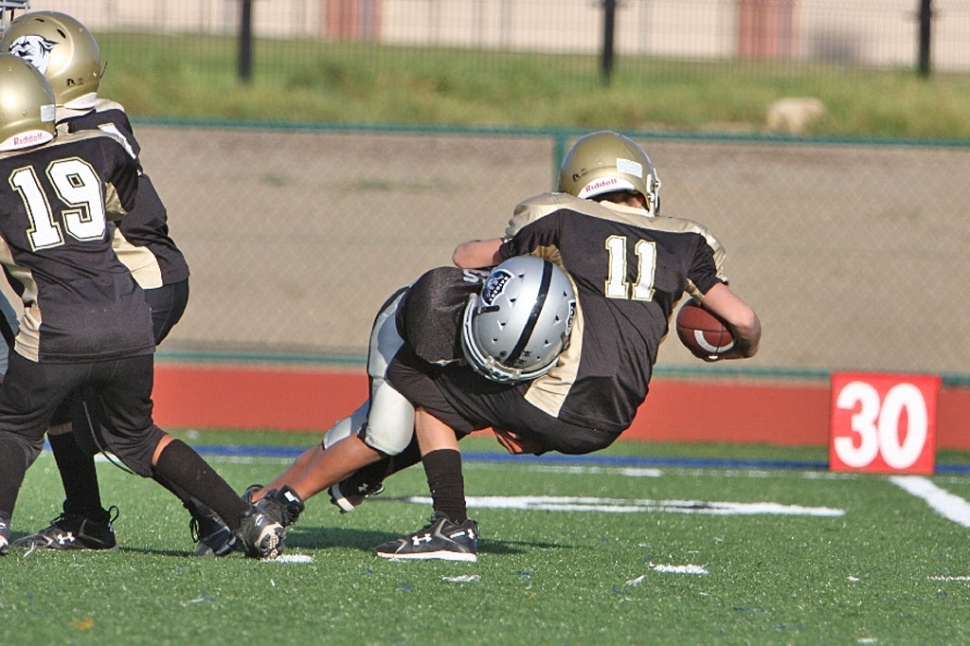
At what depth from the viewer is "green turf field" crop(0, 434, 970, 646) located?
344cm

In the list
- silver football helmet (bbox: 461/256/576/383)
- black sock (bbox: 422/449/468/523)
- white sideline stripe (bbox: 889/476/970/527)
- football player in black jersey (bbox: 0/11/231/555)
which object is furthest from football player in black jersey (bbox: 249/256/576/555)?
white sideline stripe (bbox: 889/476/970/527)

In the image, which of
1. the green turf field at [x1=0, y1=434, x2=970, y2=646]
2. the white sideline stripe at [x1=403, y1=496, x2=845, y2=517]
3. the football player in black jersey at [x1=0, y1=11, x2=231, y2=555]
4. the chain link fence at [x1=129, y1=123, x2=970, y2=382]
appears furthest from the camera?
the chain link fence at [x1=129, y1=123, x2=970, y2=382]

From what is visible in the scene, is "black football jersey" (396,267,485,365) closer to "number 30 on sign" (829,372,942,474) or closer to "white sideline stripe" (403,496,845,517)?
"white sideline stripe" (403,496,845,517)

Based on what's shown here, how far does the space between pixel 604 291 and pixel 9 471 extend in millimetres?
1796

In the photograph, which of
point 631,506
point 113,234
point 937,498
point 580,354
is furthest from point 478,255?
point 937,498

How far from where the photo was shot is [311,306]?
43.3 ft

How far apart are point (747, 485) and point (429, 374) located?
333 centimetres

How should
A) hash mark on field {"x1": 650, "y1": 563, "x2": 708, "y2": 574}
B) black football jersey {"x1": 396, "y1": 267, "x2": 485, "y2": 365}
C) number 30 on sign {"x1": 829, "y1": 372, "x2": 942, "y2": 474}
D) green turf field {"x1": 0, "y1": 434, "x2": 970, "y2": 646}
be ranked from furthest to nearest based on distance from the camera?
number 30 on sign {"x1": 829, "y1": 372, "x2": 942, "y2": 474}, hash mark on field {"x1": 650, "y1": 563, "x2": 708, "y2": 574}, black football jersey {"x1": 396, "y1": 267, "x2": 485, "y2": 365}, green turf field {"x1": 0, "y1": 434, "x2": 970, "y2": 646}

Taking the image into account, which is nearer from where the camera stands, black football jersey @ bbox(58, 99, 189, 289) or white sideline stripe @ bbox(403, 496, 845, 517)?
black football jersey @ bbox(58, 99, 189, 289)

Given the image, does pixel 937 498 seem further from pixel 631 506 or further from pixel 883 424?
pixel 631 506

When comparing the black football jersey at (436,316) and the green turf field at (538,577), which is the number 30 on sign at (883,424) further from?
the black football jersey at (436,316)

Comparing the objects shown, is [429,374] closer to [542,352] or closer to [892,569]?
[542,352]

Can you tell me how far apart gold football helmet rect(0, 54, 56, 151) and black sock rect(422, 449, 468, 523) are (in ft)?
4.82

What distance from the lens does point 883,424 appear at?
26.0ft
